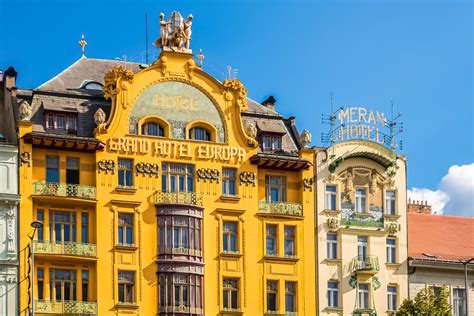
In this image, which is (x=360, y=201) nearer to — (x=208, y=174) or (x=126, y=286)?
(x=208, y=174)

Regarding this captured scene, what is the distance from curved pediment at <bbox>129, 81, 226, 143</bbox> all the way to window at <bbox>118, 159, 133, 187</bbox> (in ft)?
6.17

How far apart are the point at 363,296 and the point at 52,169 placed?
20751 millimetres

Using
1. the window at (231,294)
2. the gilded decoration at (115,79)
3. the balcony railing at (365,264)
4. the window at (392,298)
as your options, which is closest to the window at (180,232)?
the window at (231,294)

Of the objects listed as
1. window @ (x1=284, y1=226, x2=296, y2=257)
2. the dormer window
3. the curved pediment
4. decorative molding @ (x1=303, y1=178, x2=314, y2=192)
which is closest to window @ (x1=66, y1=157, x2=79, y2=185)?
the dormer window

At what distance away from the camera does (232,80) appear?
100 metres

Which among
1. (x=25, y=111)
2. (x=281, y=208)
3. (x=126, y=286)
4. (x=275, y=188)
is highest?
(x=25, y=111)

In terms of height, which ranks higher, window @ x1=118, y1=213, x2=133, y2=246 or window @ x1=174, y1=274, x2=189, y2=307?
window @ x1=118, y1=213, x2=133, y2=246

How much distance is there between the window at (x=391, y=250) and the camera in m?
102

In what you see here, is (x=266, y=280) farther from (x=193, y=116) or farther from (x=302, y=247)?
(x=193, y=116)

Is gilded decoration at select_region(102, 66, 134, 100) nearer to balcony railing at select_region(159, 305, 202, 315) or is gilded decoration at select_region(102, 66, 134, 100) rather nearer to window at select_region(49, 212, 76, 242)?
window at select_region(49, 212, 76, 242)

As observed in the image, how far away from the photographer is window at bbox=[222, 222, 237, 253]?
9844 centimetres

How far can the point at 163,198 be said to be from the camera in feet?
319

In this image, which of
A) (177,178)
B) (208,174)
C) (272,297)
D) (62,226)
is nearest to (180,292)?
(272,297)

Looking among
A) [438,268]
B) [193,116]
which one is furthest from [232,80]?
[438,268]
